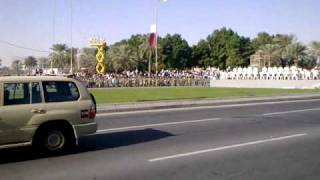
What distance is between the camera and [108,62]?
342 feet

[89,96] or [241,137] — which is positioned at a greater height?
[89,96]

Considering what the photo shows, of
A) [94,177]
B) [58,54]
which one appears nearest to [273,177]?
[94,177]

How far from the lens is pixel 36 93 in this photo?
33.3 feet

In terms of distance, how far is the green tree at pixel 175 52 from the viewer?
118250 mm

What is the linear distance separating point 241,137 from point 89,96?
422 centimetres

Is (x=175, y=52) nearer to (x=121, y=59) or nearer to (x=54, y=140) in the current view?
(x=121, y=59)

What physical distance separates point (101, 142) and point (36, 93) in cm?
247

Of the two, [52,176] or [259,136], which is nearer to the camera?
[52,176]

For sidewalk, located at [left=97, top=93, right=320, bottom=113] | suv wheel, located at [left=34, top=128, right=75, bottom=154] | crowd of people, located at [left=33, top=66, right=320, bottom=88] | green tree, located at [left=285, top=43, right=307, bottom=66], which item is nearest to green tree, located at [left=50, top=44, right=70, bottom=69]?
green tree, located at [left=285, top=43, right=307, bottom=66]

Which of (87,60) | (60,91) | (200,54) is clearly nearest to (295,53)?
(200,54)

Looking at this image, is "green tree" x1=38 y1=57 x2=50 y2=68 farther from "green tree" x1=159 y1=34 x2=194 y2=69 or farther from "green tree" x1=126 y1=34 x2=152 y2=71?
"green tree" x1=159 y1=34 x2=194 y2=69

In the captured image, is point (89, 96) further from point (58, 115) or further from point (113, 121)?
point (113, 121)

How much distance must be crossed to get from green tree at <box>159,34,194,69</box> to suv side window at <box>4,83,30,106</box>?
348 feet

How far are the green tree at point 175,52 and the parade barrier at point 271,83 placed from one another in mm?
59309
